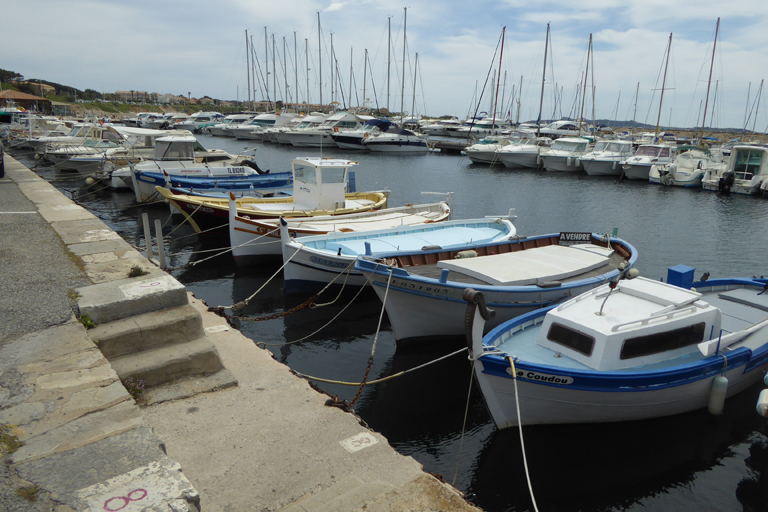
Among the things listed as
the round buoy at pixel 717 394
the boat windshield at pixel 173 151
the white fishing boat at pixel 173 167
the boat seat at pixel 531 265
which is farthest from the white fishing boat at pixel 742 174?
the boat windshield at pixel 173 151

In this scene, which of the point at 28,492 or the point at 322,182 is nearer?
the point at 28,492

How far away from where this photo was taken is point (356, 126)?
66.8m

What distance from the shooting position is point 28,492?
3205 mm

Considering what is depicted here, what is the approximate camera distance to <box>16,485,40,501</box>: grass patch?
125 inches

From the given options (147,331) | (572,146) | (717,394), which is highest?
(572,146)

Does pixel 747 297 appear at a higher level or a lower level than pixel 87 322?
lower

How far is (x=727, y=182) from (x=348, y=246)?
33506 millimetres

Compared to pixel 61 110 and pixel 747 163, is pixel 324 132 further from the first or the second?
pixel 747 163

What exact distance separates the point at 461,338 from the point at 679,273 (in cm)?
473

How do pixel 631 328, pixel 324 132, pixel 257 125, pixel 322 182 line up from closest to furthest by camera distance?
pixel 631 328
pixel 322 182
pixel 324 132
pixel 257 125

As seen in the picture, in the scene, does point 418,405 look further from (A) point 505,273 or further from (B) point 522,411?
(A) point 505,273

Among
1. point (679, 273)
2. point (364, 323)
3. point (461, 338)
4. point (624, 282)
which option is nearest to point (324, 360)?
point (364, 323)

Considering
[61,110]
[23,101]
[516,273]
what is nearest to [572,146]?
[516,273]

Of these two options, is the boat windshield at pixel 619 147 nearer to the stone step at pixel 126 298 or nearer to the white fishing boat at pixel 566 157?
the white fishing boat at pixel 566 157
